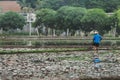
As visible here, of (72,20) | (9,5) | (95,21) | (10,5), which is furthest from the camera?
(9,5)

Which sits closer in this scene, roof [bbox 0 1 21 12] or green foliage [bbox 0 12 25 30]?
green foliage [bbox 0 12 25 30]

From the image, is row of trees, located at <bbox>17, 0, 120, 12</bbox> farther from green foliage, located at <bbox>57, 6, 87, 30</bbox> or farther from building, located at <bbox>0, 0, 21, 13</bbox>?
green foliage, located at <bbox>57, 6, 87, 30</bbox>

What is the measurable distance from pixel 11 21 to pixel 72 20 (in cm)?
1396

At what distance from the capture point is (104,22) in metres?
Answer: 65.6

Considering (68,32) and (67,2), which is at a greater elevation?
(67,2)

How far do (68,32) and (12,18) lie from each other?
11.6 metres

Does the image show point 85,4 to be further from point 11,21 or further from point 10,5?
point 10,5

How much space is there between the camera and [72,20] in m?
68.8

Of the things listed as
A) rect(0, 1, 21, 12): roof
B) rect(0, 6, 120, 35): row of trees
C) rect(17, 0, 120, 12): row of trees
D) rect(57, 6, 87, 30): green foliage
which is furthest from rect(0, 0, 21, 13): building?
rect(57, 6, 87, 30): green foliage

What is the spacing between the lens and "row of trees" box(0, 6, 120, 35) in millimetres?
65938

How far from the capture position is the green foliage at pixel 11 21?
249ft

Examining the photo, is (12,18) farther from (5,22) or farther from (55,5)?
(55,5)

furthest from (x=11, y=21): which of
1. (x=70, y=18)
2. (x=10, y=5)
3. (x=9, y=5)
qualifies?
(x=9, y=5)

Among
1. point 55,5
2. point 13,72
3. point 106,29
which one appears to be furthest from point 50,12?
point 13,72
